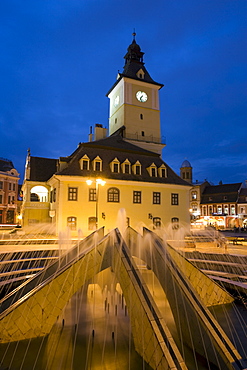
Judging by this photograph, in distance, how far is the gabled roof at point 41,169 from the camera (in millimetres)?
32987

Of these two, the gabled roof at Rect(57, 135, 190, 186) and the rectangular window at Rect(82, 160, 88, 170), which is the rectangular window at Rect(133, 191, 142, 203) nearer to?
the gabled roof at Rect(57, 135, 190, 186)

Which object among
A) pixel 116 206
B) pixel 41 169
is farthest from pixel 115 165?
pixel 41 169

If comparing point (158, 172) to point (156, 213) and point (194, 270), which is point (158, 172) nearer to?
point (156, 213)

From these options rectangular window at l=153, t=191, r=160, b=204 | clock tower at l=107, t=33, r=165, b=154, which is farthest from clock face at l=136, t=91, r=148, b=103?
rectangular window at l=153, t=191, r=160, b=204

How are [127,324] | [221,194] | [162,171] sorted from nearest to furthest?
[127,324] < [162,171] < [221,194]

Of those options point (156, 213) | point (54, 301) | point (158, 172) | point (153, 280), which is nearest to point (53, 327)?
point (54, 301)

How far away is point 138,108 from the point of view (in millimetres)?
43156

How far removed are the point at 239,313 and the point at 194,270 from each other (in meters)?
2.53

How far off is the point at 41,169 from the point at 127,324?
28.3 m

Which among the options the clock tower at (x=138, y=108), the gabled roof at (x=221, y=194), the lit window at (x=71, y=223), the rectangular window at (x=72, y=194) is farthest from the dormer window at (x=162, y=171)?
the gabled roof at (x=221, y=194)

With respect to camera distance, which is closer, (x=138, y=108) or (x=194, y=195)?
(x=138, y=108)

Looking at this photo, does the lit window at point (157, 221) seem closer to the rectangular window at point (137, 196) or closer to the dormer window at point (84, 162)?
the rectangular window at point (137, 196)

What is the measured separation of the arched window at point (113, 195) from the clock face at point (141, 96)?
2170 centimetres

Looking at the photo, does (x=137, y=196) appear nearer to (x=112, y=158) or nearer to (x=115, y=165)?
(x=115, y=165)
